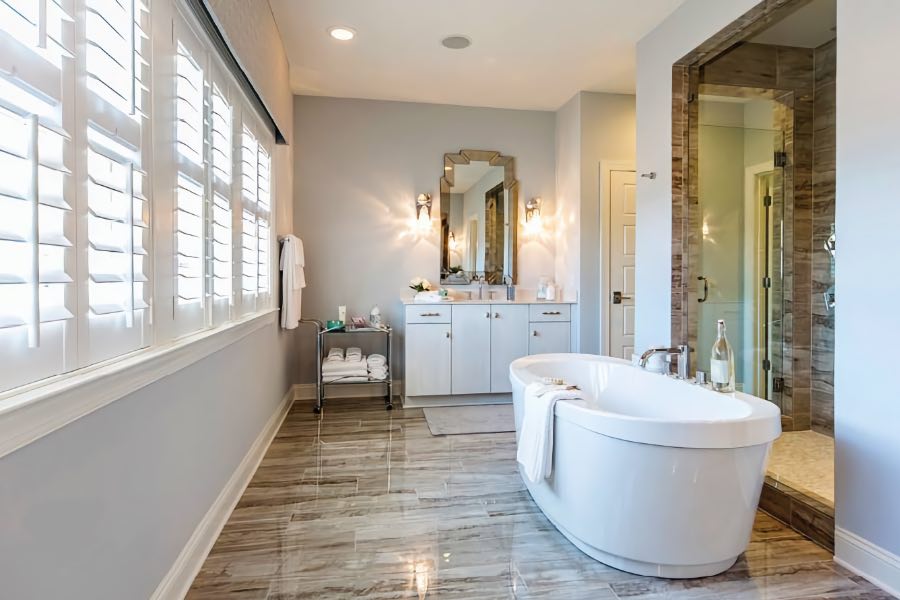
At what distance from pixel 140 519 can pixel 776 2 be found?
333 cm

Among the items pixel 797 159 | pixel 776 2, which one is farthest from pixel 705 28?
pixel 797 159

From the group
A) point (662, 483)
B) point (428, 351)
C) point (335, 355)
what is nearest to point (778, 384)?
point (662, 483)

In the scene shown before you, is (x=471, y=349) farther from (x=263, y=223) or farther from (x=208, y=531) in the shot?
(x=208, y=531)

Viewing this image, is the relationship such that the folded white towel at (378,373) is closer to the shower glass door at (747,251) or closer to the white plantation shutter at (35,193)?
the shower glass door at (747,251)

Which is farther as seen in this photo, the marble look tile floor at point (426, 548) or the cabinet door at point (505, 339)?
the cabinet door at point (505, 339)

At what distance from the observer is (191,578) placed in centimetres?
181

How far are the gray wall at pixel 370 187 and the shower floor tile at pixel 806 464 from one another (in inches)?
A: 119

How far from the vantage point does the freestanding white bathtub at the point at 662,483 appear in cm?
173

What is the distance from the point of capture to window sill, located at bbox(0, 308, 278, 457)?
2.83ft

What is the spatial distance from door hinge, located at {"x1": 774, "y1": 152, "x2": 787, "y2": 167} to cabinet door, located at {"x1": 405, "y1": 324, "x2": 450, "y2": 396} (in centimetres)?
276

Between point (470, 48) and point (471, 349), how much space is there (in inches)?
93.8

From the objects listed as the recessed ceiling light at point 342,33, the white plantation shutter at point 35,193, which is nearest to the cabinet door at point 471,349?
the recessed ceiling light at point 342,33

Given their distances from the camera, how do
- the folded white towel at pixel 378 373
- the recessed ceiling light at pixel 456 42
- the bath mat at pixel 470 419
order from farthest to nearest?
the folded white towel at pixel 378 373, the bath mat at pixel 470 419, the recessed ceiling light at pixel 456 42

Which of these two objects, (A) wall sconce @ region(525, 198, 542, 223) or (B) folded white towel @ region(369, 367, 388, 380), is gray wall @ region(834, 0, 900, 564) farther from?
(B) folded white towel @ region(369, 367, 388, 380)
